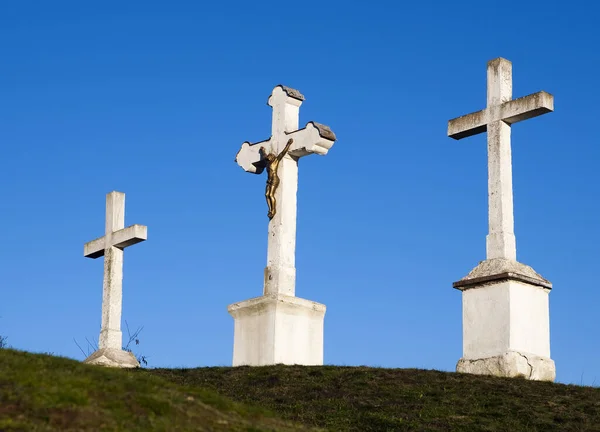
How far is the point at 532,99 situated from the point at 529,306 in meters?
3.22

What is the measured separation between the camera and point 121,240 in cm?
2011

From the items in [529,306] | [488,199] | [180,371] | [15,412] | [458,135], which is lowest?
[15,412]

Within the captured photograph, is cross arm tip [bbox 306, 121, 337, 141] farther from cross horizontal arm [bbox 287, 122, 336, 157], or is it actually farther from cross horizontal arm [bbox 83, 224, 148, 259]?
cross horizontal arm [bbox 83, 224, 148, 259]

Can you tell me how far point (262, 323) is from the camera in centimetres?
1700

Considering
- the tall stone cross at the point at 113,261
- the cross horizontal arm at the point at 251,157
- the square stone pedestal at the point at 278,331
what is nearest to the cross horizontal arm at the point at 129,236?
the tall stone cross at the point at 113,261

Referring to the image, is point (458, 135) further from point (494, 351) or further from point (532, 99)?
point (494, 351)

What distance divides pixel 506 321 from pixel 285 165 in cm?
447

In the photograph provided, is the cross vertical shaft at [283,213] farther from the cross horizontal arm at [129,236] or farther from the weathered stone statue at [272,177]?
the cross horizontal arm at [129,236]

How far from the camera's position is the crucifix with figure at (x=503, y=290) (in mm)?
16078

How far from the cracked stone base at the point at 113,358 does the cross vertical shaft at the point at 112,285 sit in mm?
389

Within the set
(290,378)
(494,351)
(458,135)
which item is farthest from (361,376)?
(458,135)

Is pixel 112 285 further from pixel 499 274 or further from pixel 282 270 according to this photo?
pixel 499 274

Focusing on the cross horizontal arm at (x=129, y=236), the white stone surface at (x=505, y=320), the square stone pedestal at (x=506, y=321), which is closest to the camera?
the square stone pedestal at (x=506, y=321)

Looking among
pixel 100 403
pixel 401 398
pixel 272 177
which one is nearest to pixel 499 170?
pixel 272 177
